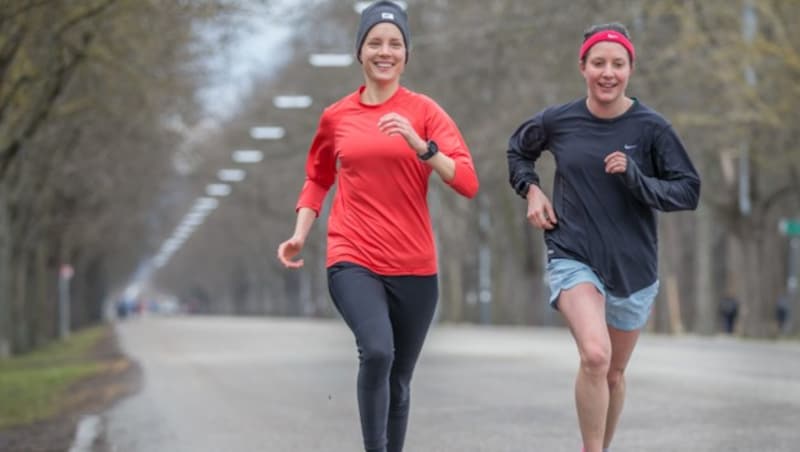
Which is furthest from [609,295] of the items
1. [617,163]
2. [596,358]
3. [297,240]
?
[297,240]

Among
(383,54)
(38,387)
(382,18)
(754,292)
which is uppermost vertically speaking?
(382,18)

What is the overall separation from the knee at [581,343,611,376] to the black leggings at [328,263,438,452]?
665mm

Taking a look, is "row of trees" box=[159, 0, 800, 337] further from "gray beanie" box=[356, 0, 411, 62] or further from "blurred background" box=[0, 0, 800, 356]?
"gray beanie" box=[356, 0, 411, 62]

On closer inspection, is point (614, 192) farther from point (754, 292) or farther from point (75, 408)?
point (754, 292)

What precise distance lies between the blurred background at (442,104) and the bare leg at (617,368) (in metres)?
11.9

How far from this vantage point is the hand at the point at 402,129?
6.71 metres

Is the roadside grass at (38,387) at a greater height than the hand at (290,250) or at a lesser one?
lesser

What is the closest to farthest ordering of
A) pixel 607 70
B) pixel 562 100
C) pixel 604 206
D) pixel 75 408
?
1. pixel 607 70
2. pixel 604 206
3. pixel 75 408
4. pixel 562 100

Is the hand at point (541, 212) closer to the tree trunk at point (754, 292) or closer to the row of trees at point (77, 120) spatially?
the row of trees at point (77, 120)

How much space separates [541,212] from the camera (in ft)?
23.4

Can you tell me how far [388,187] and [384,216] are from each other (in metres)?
0.12

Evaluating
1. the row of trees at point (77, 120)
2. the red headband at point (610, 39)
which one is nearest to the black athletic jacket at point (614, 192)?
the red headband at point (610, 39)

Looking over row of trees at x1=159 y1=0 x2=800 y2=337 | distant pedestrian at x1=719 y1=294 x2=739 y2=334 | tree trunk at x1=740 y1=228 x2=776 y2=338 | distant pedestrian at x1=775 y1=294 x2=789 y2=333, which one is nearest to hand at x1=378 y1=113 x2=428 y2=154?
row of trees at x1=159 y1=0 x2=800 y2=337

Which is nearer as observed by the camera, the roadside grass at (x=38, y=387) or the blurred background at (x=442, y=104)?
the roadside grass at (x=38, y=387)
